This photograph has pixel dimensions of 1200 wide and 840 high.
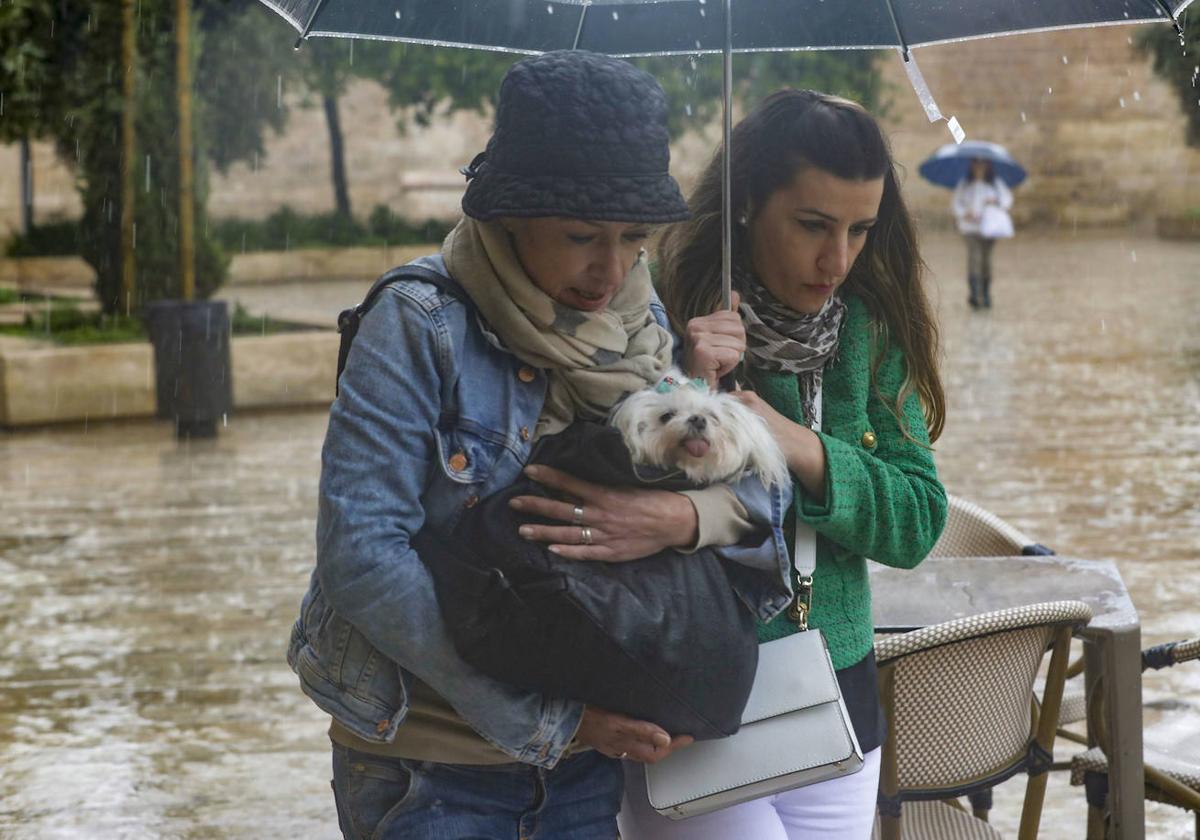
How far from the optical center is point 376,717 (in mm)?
1992

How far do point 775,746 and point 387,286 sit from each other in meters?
0.83

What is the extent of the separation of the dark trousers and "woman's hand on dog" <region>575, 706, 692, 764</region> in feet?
54.9

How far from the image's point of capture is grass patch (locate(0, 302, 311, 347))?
13.5 metres

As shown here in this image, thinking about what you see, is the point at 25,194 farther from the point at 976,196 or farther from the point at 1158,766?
the point at 1158,766

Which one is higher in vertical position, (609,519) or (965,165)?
(609,519)

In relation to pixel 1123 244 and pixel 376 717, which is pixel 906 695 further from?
pixel 1123 244

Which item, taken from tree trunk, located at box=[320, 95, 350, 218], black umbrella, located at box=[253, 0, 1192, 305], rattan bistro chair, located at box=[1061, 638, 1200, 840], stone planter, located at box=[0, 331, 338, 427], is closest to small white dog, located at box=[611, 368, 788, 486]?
black umbrella, located at box=[253, 0, 1192, 305]

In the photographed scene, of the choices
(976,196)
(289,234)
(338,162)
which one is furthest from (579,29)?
(338,162)

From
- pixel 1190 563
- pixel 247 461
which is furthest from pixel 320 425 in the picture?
pixel 1190 563

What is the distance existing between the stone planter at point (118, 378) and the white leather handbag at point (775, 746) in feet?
34.3

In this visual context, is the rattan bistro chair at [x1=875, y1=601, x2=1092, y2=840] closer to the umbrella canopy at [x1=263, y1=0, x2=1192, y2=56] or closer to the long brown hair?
the long brown hair

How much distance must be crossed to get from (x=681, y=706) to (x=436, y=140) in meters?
30.4

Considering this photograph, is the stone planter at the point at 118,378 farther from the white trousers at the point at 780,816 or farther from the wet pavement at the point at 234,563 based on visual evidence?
the white trousers at the point at 780,816

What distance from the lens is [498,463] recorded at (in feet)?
6.63
